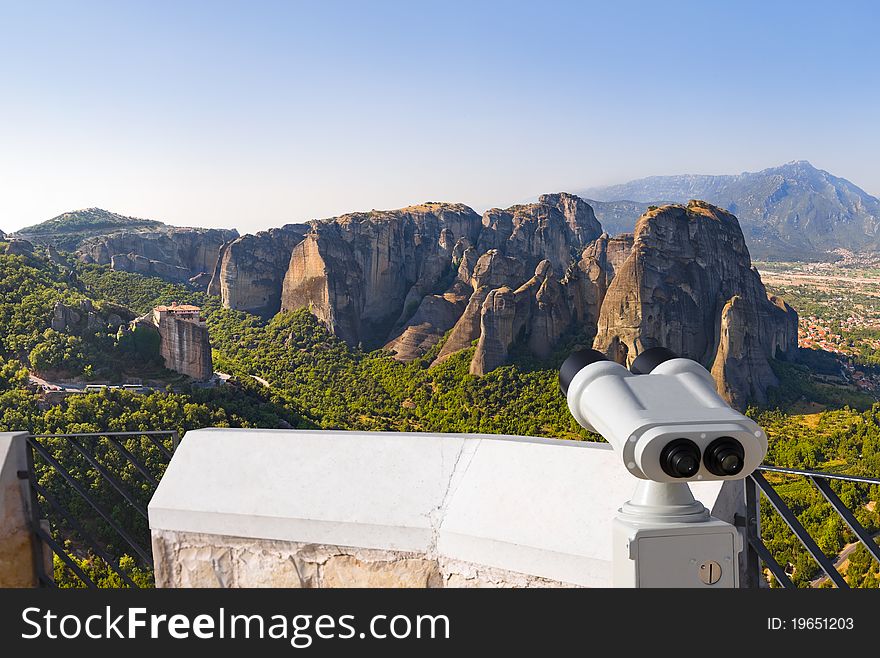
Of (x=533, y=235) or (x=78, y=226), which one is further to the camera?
(x=78, y=226)

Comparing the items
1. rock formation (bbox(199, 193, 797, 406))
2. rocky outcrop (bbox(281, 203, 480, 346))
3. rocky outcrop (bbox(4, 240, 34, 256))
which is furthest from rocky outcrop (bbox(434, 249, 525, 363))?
rocky outcrop (bbox(4, 240, 34, 256))

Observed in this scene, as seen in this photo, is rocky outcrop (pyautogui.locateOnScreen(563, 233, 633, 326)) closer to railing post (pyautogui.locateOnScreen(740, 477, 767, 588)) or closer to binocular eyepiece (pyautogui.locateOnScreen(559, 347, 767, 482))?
railing post (pyautogui.locateOnScreen(740, 477, 767, 588))

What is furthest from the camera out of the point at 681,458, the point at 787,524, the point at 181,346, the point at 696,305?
the point at 696,305

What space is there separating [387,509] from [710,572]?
1.38 m

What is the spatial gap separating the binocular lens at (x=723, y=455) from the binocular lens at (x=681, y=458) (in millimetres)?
30

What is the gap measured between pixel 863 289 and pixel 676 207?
103 m

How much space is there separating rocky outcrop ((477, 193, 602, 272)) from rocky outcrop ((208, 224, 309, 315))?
88.0 feet

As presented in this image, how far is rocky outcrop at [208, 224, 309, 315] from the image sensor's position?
303 ft

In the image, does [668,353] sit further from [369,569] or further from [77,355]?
[77,355]

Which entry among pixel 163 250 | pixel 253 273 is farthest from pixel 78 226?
pixel 253 273

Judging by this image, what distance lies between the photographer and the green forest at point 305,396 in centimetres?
4675

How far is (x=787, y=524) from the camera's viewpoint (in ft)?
8.49

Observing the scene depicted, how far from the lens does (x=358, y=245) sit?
9375 cm

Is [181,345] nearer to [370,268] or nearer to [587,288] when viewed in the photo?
[370,268]
